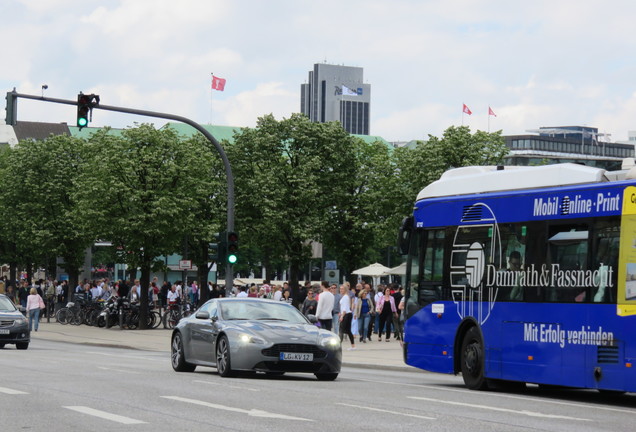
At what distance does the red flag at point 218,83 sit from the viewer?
84.6 m

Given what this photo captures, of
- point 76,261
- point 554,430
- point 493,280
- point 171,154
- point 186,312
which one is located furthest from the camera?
point 76,261

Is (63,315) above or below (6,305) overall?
below

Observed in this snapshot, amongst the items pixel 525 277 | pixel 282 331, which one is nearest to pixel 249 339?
pixel 282 331

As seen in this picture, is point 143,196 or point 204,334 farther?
point 143,196

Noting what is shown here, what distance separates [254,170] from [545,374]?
54582 millimetres

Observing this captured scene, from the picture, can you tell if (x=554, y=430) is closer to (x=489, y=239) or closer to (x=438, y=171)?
(x=489, y=239)

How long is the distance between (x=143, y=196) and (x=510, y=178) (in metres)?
32.9

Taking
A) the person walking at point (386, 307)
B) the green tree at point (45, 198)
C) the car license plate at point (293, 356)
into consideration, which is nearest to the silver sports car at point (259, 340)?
the car license plate at point (293, 356)

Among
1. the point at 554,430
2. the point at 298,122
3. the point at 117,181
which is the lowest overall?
the point at 554,430

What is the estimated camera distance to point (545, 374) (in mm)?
17578

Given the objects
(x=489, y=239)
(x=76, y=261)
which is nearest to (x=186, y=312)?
(x=76, y=261)

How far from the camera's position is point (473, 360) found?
759 inches

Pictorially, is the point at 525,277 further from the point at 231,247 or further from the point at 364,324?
the point at 364,324

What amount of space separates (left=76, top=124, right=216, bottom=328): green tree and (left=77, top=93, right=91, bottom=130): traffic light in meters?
19.1
